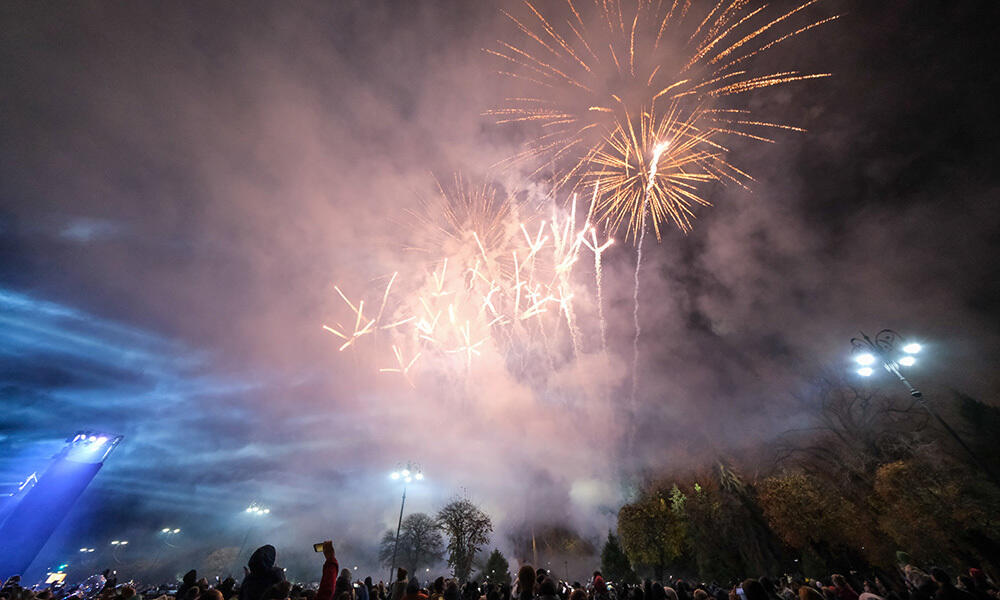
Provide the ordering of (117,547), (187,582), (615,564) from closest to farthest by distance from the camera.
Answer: (187,582) → (615,564) → (117,547)

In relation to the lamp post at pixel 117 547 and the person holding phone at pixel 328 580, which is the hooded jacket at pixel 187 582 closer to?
the person holding phone at pixel 328 580

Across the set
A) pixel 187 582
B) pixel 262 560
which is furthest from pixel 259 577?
pixel 187 582

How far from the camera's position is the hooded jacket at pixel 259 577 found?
5.23m

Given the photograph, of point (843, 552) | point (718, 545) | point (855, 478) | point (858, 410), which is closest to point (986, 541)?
point (855, 478)

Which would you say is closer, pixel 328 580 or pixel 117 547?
pixel 328 580

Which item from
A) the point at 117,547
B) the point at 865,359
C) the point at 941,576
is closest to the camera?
the point at 941,576

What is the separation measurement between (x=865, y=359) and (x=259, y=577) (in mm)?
20608

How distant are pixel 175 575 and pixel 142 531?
1971 centimetres

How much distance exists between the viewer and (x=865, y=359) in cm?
1439

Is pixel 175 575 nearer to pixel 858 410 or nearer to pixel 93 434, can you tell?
pixel 93 434

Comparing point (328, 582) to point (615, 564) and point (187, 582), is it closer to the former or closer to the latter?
point (187, 582)

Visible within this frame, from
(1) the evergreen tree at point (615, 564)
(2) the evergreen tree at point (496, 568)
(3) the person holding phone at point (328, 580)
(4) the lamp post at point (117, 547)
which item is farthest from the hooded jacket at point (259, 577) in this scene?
(4) the lamp post at point (117, 547)

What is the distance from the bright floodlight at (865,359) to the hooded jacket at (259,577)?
20.3 metres

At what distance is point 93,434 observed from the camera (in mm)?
40500
